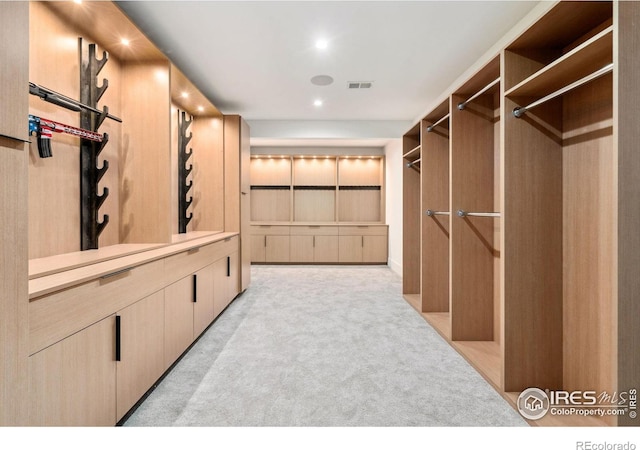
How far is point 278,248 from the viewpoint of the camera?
705cm

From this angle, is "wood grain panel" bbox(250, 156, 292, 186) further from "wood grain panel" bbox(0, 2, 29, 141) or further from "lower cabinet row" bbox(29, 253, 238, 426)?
"wood grain panel" bbox(0, 2, 29, 141)

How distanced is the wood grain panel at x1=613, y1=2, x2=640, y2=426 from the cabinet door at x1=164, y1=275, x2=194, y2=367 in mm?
2414

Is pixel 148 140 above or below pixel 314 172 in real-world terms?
below

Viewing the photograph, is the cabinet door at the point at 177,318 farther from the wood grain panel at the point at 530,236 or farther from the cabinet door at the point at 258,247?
the cabinet door at the point at 258,247

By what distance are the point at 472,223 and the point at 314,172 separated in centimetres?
496

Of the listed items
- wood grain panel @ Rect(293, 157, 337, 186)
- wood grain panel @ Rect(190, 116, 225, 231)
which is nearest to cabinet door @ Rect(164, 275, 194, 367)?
wood grain panel @ Rect(190, 116, 225, 231)

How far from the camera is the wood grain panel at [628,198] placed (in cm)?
123

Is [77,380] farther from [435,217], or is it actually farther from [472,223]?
[435,217]

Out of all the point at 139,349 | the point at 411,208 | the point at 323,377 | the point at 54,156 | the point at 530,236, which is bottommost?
the point at 323,377

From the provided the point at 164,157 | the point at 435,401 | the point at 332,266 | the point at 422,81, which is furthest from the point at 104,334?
the point at 332,266

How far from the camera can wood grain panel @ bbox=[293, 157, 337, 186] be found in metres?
7.32

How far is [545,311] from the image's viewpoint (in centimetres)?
192

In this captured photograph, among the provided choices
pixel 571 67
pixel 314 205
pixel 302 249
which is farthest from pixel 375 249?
pixel 571 67

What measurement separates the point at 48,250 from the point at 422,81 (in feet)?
13.2
